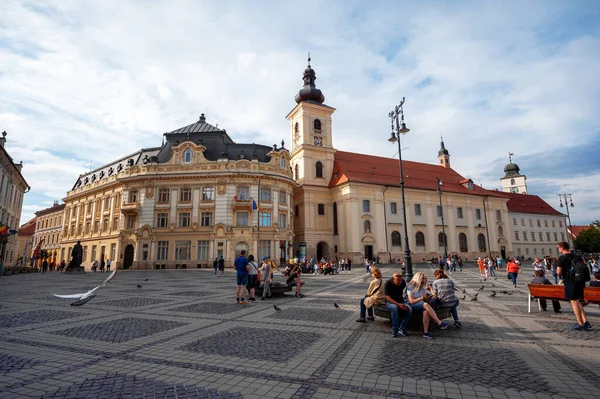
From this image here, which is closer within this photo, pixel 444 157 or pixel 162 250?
pixel 162 250

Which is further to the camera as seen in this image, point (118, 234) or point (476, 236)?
point (476, 236)

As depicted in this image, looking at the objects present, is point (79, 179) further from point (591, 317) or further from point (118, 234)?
point (591, 317)

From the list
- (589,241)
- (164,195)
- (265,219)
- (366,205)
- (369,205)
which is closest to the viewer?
(164,195)

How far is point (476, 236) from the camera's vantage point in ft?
185

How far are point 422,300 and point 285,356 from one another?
3.56m

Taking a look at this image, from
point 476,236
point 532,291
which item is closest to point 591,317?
point 532,291

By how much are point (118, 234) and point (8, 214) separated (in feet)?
46.0

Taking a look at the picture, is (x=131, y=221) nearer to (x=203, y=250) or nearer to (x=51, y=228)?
(x=203, y=250)

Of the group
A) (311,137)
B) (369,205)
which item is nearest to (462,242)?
(369,205)

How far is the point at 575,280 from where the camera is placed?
7414 mm

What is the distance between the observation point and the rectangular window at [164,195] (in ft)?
132


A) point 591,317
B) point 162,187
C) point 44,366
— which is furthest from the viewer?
point 162,187

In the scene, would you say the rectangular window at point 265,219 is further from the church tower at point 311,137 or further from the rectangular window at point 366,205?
the rectangular window at point 366,205

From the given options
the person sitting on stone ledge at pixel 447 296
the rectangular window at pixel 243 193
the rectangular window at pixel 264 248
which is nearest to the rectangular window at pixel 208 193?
the rectangular window at pixel 243 193
